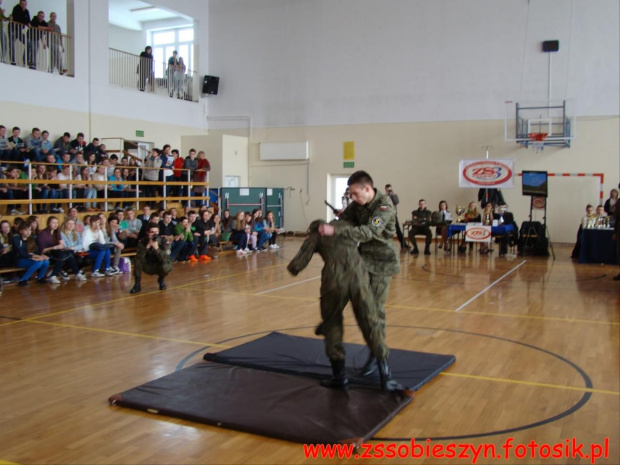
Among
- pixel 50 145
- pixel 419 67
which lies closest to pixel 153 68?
pixel 50 145

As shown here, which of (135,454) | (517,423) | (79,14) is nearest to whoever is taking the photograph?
(135,454)

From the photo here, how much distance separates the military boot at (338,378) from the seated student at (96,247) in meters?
7.72

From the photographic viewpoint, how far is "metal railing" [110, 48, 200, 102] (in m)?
19.5

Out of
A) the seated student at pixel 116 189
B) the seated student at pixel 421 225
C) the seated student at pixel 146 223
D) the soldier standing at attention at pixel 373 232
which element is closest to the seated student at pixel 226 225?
the seated student at pixel 116 189

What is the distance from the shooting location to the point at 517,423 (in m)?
4.41

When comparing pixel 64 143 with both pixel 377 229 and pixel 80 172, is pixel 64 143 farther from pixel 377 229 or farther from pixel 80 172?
pixel 377 229

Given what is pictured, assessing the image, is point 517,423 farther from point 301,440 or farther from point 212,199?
point 212,199

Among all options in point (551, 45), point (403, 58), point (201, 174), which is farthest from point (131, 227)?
point (551, 45)

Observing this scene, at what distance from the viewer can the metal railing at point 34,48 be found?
15555mm

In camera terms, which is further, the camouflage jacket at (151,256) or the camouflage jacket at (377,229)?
the camouflage jacket at (151,256)

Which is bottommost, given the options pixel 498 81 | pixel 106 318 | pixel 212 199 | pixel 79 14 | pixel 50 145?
pixel 106 318

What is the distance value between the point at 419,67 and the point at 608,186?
652 centimetres

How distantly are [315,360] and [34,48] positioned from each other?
1382 cm

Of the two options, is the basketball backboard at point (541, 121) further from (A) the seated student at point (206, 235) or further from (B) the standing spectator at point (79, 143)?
(B) the standing spectator at point (79, 143)
